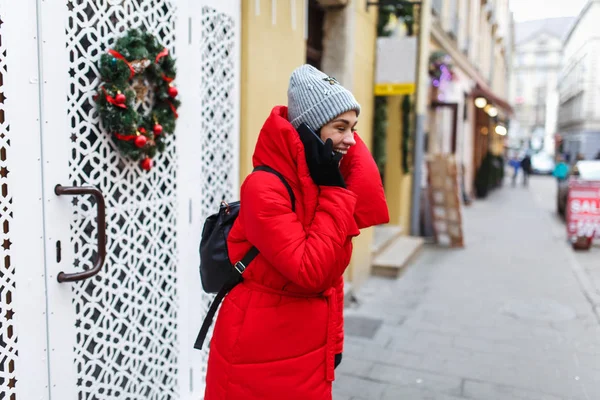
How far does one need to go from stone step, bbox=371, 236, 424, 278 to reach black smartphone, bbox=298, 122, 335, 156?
5.73 metres

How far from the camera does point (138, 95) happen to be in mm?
2854

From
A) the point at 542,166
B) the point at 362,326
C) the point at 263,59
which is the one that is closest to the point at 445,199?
the point at 362,326

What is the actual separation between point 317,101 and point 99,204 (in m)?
1.25

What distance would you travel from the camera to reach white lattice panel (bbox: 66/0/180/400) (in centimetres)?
256

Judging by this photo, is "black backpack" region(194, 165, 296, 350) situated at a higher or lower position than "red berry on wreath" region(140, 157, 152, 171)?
lower

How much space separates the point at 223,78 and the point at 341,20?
9.28 feet

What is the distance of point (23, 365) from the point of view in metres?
2.30

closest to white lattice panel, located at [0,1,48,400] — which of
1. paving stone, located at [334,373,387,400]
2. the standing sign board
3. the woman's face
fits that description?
the woman's face

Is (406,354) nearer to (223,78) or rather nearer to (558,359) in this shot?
(558,359)

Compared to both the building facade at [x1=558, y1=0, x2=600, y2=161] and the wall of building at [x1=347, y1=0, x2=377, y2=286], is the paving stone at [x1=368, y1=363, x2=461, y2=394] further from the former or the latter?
the building facade at [x1=558, y1=0, x2=600, y2=161]

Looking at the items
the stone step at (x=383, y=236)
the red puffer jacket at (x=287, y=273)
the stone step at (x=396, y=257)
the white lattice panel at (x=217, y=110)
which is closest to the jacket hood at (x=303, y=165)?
the red puffer jacket at (x=287, y=273)

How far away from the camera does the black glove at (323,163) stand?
1849 mm

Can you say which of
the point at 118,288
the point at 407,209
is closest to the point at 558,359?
the point at 118,288

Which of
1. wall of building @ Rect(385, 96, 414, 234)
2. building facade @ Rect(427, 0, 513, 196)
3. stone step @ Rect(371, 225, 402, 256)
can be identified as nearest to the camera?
stone step @ Rect(371, 225, 402, 256)
